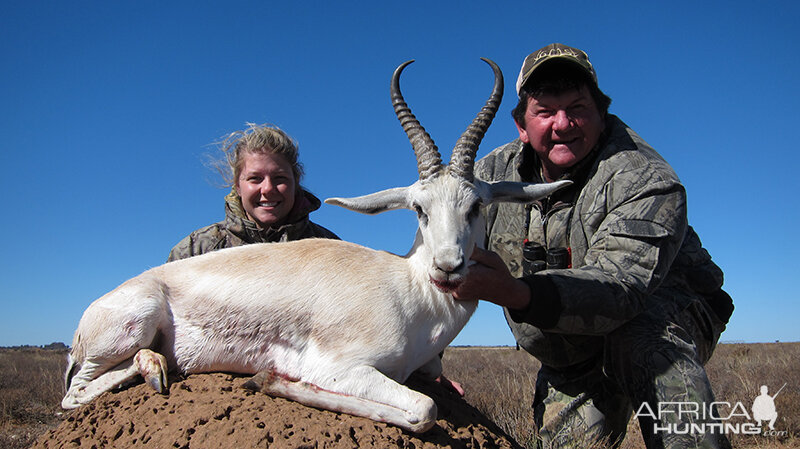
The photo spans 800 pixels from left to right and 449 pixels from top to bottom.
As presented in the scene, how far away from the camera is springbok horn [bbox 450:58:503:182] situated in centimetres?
446

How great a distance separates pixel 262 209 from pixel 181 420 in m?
2.89

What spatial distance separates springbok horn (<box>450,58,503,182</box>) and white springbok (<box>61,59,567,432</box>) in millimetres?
197

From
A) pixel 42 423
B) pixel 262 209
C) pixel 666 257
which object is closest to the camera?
pixel 666 257

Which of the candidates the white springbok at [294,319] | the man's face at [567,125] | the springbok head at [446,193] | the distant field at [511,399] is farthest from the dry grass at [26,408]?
the man's face at [567,125]

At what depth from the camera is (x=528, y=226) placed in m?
6.14

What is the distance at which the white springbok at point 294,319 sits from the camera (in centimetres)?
373

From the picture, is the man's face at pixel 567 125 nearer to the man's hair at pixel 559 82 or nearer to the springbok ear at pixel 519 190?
the man's hair at pixel 559 82

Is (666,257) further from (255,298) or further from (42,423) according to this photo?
(42,423)

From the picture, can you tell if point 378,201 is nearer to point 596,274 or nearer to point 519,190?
point 519,190

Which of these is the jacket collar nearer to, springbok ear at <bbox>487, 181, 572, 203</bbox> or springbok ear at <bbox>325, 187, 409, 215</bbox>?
springbok ear at <bbox>325, 187, 409, 215</bbox>

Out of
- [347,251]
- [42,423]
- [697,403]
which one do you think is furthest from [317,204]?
[42,423]

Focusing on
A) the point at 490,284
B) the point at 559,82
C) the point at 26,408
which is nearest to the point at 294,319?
the point at 490,284

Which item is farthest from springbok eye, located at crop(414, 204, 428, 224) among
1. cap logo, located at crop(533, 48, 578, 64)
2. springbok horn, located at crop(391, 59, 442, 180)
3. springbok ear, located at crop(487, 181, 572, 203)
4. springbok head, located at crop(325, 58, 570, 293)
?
cap logo, located at crop(533, 48, 578, 64)

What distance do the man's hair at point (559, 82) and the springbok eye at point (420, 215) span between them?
7.28 feet
